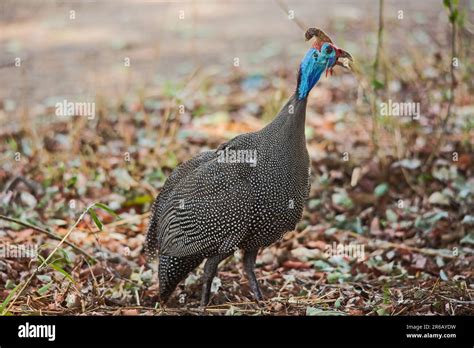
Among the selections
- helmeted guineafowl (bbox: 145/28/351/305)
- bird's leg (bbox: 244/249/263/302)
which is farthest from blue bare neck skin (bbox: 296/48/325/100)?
bird's leg (bbox: 244/249/263/302)

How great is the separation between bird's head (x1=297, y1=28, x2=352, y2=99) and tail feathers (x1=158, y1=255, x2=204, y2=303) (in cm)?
75

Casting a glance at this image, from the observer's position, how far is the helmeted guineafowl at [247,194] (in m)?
3.38

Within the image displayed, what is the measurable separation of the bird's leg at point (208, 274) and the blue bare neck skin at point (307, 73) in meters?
0.67

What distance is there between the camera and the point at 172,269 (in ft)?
11.5

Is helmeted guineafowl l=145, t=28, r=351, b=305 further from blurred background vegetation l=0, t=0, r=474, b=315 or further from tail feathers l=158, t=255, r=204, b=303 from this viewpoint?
blurred background vegetation l=0, t=0, r=474, b=315

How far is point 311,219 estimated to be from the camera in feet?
14.5

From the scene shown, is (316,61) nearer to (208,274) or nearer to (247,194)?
(247,194)

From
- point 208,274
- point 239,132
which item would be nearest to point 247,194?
point 208,274

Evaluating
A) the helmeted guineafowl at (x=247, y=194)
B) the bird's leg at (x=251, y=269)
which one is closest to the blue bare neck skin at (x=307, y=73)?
the helmeted guineafowl at (x=247, y=194)

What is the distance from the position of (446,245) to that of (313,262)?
64cm

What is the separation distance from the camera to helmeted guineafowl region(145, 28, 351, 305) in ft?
11.1

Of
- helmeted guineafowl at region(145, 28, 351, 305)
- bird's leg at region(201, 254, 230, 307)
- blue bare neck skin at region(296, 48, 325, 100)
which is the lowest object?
bird's leg at region(201, 254, 230, 307)

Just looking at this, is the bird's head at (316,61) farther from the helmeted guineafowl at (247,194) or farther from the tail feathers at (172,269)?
the tail feathers at (172,269)

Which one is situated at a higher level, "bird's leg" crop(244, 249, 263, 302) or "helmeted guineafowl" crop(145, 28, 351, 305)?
"helmeted guineafowl" crop(145, 28, 351, 305)
